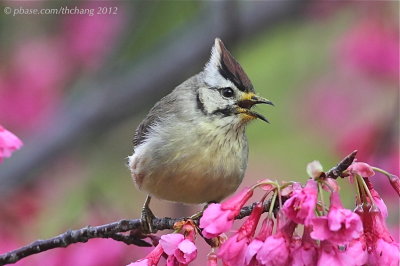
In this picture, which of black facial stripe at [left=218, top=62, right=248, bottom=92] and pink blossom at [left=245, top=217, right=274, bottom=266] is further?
black facial stripe at [left=218, top=62, right=248, bottom=92]

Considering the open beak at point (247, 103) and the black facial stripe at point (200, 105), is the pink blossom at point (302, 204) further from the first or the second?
the black facial stripe at point (200, 105)

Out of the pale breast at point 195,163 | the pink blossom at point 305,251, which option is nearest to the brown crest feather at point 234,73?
the pale breast at point 195,163

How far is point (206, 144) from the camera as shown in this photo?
2936 mm

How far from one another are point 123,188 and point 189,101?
3032 mm

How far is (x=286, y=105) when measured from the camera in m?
6.61

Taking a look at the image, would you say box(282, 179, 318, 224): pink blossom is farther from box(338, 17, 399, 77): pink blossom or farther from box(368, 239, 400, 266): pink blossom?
box(338, 17, 399, 77): pink blossom

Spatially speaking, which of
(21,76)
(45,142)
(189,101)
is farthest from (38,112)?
(189,101)

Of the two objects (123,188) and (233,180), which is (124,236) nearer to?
(233,180)

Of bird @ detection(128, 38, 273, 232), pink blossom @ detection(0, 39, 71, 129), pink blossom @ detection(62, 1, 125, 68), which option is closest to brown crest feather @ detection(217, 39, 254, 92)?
bird @ detection(128, 38, 273, 232)

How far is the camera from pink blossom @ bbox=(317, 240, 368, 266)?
5.87 feet

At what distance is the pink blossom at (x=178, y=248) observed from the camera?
1.94 m

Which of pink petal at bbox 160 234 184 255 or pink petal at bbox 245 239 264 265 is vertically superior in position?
pink petal at bbox 160 234 184 255

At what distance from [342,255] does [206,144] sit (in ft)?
3.89

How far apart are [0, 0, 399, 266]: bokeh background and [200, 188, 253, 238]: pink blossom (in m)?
1.90
